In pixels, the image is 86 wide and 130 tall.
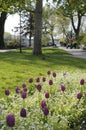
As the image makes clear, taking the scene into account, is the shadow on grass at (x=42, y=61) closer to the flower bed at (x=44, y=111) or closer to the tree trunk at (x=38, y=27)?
the tree trunk at (x=38, y=27)

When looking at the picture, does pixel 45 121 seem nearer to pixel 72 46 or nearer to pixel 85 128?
pixel 85 128

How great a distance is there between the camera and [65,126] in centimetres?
536

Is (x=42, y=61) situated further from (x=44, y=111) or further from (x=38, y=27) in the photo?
(x=44, y=111)

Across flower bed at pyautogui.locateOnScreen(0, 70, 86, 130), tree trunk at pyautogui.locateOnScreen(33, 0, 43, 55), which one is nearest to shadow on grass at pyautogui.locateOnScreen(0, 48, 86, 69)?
tree trunk at pyautogui.locateOnScreen(33, 0, 43, 55)

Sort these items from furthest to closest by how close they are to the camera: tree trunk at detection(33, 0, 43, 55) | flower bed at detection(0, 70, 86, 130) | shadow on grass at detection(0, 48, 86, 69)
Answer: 1. tree trunk at detection(33, 0, 43, 55)
2. shadow on grass at detection(0, 48, 86, 69)
3. flower bed at detection(0, 70, 86, 130)

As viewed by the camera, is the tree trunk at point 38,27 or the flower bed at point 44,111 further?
the tree trunk at point 38,27

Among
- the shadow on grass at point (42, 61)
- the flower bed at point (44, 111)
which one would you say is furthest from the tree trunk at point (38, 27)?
the flower bed at point (44, 111)

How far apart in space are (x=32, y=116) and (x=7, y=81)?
252 inches

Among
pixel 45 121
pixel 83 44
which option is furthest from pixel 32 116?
pixel 83 44

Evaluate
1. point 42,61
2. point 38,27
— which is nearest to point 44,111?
point 42,61

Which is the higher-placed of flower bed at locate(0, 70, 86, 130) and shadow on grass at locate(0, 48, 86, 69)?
flower bed at locate(0, 70, 86, 130)

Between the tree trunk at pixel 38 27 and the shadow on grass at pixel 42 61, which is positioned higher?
the tree trunk at pixel 38 27

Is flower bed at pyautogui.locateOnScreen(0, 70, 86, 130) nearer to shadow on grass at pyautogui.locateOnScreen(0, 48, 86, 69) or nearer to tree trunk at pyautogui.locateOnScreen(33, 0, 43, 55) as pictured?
shadow on grass at pyautogui.locateOnScreen(0, 48, 86, 69)

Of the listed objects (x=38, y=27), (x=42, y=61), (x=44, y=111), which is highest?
(x=38, y=27)
